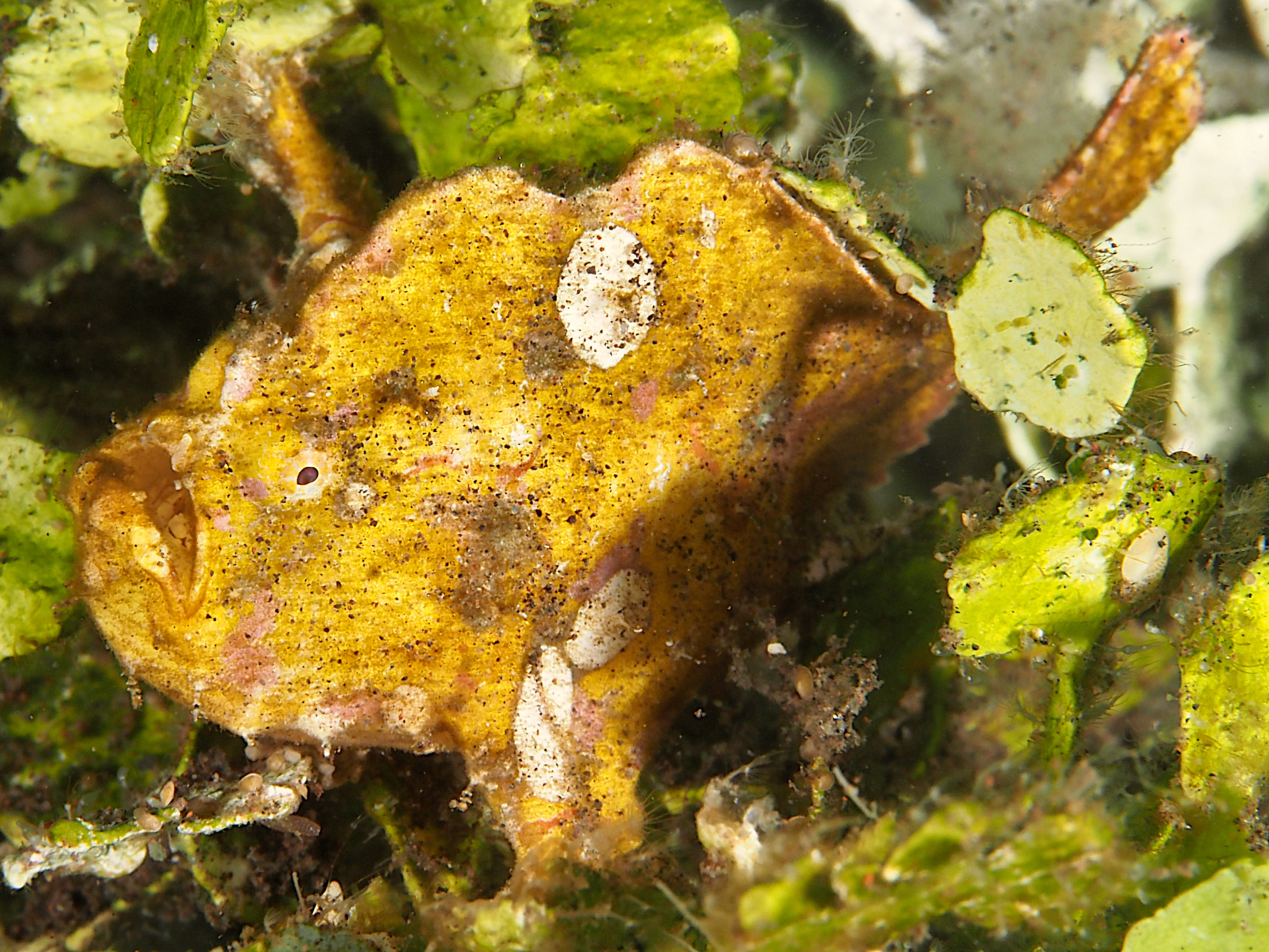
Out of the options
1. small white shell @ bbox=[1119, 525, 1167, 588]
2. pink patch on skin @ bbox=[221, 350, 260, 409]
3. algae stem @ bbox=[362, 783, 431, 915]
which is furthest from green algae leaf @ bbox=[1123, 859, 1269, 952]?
pink patch on skin @ bbox=[221, 350, 260, 409]

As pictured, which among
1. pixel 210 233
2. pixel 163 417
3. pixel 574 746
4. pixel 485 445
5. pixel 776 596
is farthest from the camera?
pixel 210 233

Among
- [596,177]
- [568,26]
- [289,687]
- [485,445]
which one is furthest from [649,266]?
[289,687]

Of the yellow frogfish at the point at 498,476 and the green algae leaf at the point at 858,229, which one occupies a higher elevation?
the green algae leaf at the point at 858,229

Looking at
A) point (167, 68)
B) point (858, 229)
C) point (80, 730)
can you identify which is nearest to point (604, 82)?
point (858, 229)

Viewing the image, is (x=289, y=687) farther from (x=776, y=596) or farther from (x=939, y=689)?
(x=939, y=689)

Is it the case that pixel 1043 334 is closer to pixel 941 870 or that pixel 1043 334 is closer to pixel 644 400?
pixel 644 400

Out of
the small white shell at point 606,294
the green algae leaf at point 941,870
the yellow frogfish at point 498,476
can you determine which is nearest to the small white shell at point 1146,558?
the green algae leaf at point 941,870

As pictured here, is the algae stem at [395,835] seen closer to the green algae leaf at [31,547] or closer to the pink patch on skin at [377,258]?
the green algae leaf at [31,547]
